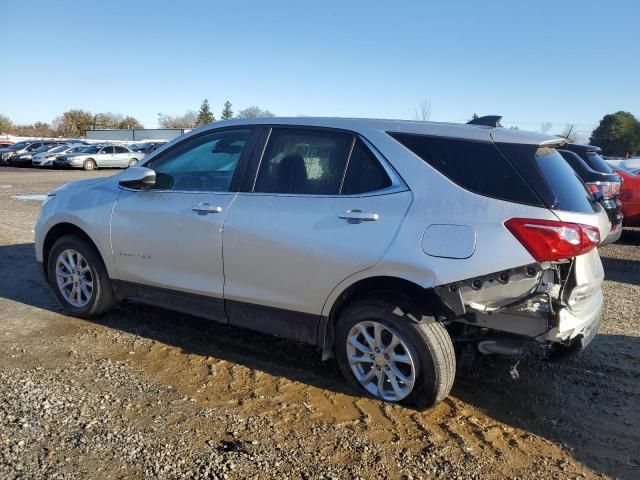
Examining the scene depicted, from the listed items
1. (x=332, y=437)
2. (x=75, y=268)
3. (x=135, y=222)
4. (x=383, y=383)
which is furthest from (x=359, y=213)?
(x=75, y=268)

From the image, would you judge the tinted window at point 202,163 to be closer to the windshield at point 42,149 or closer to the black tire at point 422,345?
the black tire at point 422,345

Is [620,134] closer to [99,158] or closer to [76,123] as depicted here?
[99,158]

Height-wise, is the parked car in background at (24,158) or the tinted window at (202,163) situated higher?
the tinted window at (202,163)

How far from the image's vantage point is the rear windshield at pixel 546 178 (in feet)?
10.3

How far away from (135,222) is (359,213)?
202 centimetres

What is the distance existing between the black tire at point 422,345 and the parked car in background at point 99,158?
3216 centimetres

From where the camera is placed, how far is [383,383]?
3.56 meters

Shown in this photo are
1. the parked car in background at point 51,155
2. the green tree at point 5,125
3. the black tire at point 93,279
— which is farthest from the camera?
the green tree at point 5,125

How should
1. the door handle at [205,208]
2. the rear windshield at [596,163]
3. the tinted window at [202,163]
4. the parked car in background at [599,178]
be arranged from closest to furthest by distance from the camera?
the door handle at [205,208] → the tinted window at [202,163] → the parked car in background at [599,178] → the rear windshield at [596,163]

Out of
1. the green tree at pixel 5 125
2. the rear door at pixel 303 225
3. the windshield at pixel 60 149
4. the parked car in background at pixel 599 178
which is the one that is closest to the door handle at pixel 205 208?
the rear door at pixel 303 225

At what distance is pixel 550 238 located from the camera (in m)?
3.02

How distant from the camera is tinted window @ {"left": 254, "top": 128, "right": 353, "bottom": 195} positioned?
3.69 metres

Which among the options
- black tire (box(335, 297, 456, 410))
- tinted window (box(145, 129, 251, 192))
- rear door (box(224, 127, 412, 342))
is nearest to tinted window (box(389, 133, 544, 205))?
rear door (box(224, 127, 412, 342))

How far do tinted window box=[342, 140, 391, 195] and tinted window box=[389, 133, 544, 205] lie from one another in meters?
0.24
